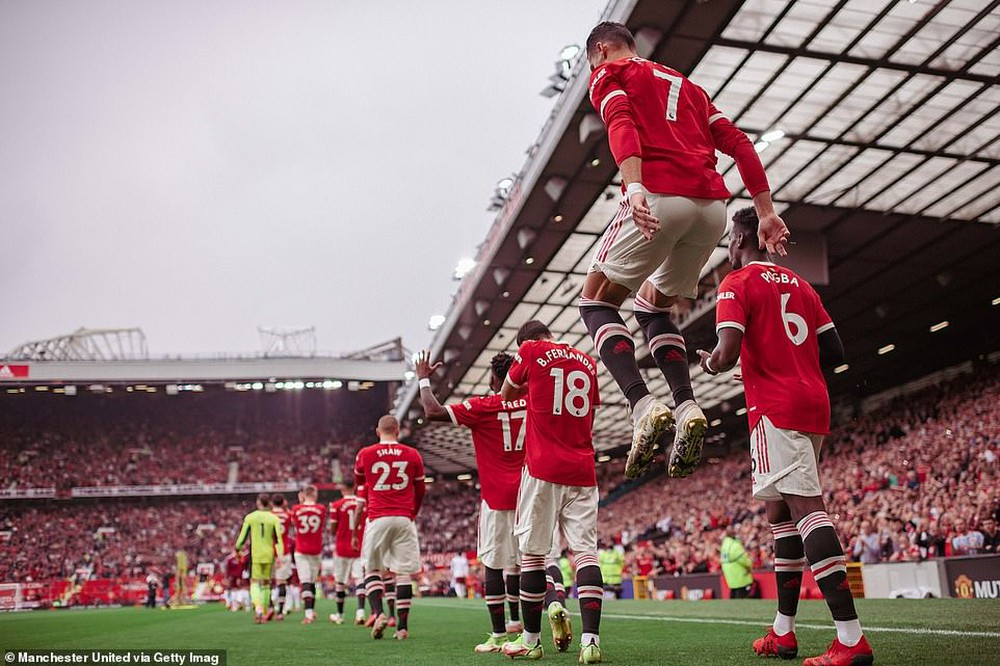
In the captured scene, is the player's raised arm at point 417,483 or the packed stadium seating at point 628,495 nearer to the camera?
the player's raised arm at point 417,483

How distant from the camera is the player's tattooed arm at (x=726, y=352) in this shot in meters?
4.12

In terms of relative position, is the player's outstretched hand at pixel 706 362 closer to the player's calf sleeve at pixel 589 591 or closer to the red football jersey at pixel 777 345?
the red football jersey at pixel 777 345

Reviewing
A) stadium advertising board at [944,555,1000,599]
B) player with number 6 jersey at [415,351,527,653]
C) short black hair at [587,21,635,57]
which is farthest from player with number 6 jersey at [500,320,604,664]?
stadium advertising board at [944,555,1000,599]

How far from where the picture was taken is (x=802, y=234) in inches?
782

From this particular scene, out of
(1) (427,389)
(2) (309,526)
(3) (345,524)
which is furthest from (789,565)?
(2) (309,526)

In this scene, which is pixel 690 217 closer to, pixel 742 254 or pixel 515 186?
pixel 742 254

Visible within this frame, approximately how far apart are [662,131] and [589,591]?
2917 millimetres

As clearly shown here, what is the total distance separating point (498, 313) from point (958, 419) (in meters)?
13.5

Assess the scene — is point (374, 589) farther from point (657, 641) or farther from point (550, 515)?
point (550, 515)

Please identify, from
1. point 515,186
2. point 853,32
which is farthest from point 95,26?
point 853,32

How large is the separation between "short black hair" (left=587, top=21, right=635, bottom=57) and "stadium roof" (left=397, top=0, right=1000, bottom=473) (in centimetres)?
296

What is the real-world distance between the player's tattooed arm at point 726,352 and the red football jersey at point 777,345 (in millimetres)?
42

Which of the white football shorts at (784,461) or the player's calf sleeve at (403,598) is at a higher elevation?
the white football shorts at (784,461)

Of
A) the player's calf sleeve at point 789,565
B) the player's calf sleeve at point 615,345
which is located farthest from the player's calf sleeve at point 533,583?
the player's calf sleeve at point 615,345
